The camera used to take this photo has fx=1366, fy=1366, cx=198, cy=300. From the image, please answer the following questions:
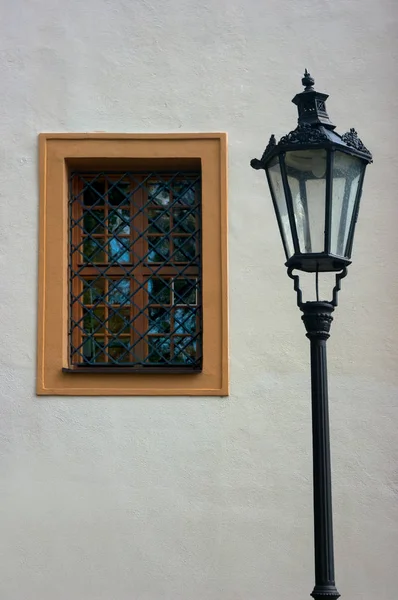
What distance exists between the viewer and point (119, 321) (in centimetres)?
817

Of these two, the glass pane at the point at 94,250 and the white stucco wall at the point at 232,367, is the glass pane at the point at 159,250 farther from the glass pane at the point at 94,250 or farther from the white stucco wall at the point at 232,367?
the white stucco wall at the point at 232,367

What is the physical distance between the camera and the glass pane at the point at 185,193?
27.1ft

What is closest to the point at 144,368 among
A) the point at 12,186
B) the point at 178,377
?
the point at 178,377

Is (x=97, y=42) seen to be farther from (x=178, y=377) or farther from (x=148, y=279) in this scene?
(x=178, y=377)

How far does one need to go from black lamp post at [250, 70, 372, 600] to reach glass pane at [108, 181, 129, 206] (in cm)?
268

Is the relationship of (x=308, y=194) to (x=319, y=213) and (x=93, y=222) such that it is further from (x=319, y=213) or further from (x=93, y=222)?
(x=93, y=222)

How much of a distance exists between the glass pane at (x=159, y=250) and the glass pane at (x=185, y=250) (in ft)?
0.18

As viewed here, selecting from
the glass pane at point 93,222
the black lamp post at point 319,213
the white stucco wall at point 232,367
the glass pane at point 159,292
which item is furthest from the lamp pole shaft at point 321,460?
the glass pane at point 93,222

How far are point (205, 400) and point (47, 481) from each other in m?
1.02

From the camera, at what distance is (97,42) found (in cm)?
821

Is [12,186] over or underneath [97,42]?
underneath

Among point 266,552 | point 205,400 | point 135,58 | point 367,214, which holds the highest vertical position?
point 135,58

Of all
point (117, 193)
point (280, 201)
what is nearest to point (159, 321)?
point (117, 193)

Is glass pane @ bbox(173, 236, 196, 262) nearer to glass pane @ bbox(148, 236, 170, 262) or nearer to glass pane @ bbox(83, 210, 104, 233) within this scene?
glass pane @ bbox(148, 236, 170, 262)
